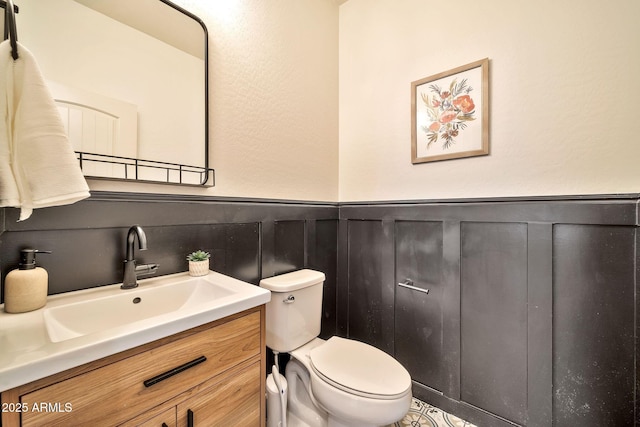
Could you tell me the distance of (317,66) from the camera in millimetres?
1862

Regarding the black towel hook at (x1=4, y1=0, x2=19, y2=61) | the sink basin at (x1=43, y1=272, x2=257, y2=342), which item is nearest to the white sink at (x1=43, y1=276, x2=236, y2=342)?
the sink basin at (x1=43, y1=272, x2=257, y2=342)

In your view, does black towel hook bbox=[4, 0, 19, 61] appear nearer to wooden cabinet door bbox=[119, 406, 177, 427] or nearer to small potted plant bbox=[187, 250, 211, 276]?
small potted plant bbox=[187, 250, 211, 276]

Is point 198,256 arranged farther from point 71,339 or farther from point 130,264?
point 71,339

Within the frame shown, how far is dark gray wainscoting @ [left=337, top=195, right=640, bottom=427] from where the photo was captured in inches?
43.2

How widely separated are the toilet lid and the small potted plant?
26.1 inches

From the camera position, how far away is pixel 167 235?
1.16 m

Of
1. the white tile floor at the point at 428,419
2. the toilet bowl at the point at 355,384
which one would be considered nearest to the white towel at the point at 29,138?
the toilet bowl at the point at 355,384

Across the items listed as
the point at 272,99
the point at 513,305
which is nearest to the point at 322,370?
the point at 513,305

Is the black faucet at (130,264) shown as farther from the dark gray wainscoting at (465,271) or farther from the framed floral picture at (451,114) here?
the framed floral picture at (451,114)

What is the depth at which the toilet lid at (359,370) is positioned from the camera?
1.10m

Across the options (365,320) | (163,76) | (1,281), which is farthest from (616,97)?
(1,281)

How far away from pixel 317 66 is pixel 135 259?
1.62 meters

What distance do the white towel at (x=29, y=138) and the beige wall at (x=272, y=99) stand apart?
0.75 ft

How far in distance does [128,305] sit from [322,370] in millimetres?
830
